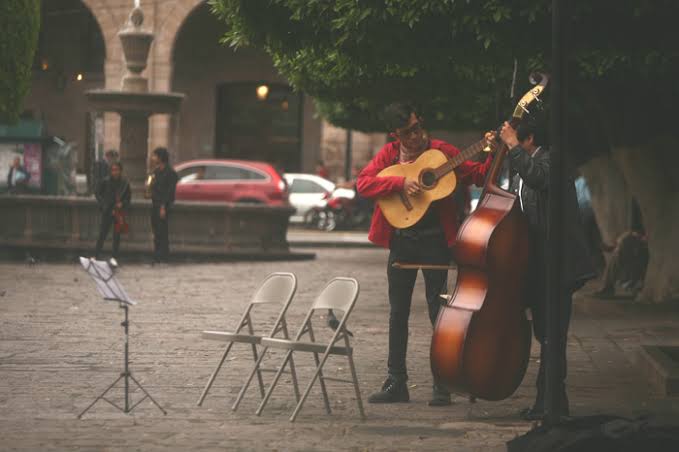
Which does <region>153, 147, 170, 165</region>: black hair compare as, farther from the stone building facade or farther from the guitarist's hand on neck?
the stone building facade

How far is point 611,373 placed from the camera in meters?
10.4

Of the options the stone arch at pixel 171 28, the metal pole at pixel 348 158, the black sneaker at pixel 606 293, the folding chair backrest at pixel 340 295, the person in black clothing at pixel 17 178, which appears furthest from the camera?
the metal pole at pixel 348 158

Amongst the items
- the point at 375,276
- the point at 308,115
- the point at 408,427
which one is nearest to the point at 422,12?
the point at 408,427

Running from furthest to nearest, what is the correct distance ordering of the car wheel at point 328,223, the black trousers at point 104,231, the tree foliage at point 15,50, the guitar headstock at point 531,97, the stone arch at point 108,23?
the stone arch at point 108,23, the car wheel at point 328,223, the black trousers at point 104,231, the tree foliage at point 15,50, the guitar headstock at point 531,97

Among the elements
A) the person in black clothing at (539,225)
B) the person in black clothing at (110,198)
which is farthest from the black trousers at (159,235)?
the person in black clothing at (539,225)

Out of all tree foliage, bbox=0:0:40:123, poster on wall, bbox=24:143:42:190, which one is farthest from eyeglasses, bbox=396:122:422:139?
poster on wall, bbox=24:143:42:190

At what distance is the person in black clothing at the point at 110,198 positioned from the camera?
Result: 22.1m

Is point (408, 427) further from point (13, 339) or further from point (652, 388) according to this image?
point (13, 339)

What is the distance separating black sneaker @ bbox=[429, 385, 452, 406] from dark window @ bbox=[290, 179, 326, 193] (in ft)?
94.0

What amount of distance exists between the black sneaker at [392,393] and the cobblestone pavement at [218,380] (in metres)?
0.11

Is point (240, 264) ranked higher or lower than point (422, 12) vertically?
lower

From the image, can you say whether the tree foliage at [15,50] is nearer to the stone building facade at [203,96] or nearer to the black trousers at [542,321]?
the black trousers at [542,321]

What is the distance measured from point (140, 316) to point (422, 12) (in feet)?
16.9

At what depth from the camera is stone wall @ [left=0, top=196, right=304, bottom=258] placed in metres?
23.3
